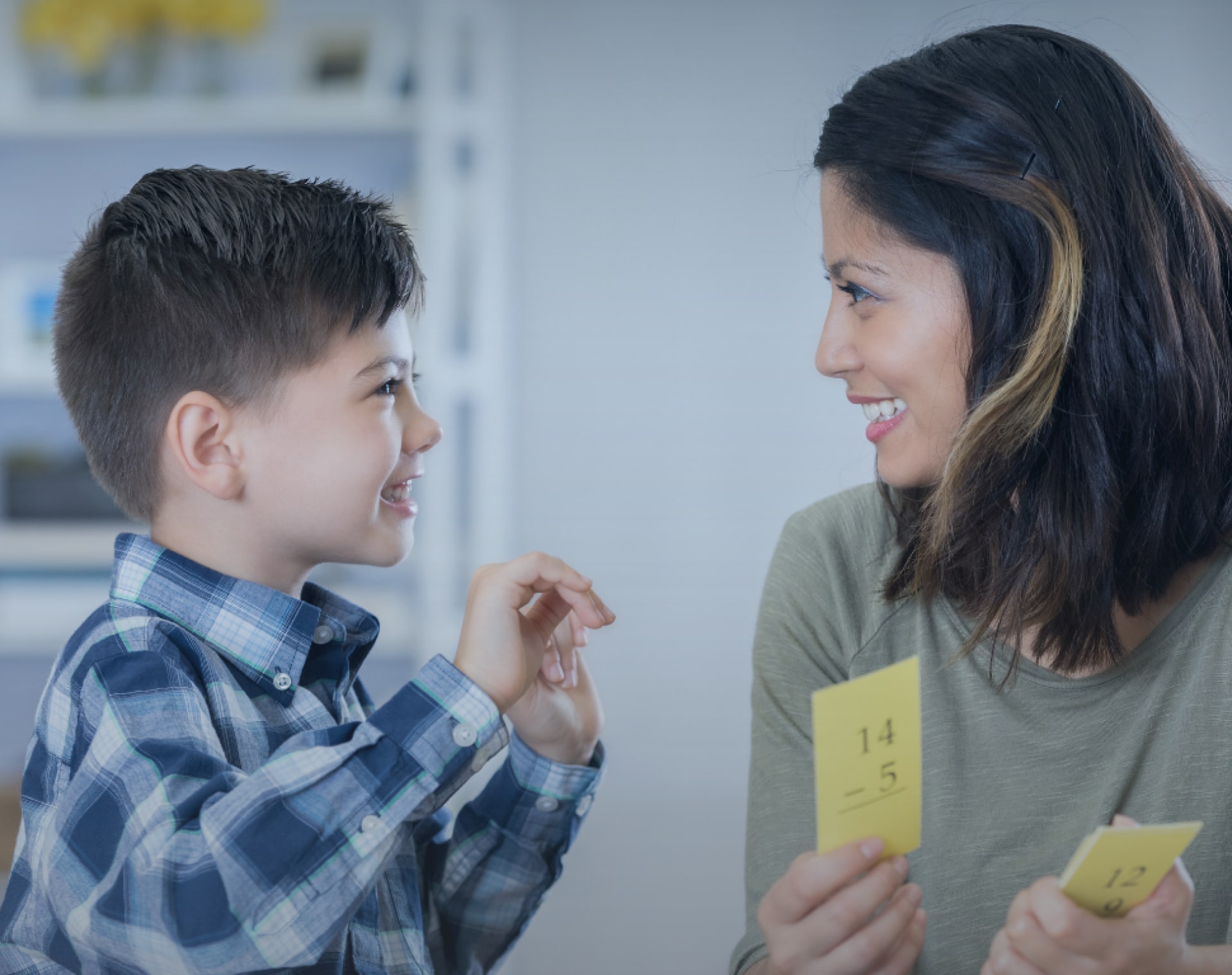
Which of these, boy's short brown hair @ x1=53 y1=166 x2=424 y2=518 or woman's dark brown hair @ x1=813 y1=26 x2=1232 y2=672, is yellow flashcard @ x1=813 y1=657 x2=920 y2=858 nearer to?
woman's dark brown hair @ x1=813 y1=26 x2=1232 y2=672

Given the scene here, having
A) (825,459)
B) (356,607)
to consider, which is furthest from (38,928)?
(825,459)

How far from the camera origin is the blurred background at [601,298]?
2.41m

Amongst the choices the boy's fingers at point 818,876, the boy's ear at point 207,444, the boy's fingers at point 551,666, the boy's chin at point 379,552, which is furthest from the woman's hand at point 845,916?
the boy's ear at point 207,444

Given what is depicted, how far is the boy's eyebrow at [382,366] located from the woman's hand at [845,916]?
51 centimetres

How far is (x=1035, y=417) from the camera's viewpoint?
96 centimetres

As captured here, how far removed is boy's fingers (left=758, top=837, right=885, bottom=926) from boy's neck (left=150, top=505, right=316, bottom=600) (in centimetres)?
47

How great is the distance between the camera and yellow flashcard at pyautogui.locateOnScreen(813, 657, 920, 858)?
62cm

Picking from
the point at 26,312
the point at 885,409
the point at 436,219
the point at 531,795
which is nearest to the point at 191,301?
the point at 531,795

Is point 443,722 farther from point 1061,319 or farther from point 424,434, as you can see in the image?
point 1061,319

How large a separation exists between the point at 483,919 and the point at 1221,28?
2.68 m

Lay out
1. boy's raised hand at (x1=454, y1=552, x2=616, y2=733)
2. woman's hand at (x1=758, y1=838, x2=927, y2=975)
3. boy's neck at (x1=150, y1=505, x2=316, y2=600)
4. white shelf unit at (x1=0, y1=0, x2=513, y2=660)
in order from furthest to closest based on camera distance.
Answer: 1. white shelf unit at (x1=0, y1=0, x2=513, y2=660)
2. boy's neck at (x1=150, y1=505, x2=316, y2=600)
3. boy's raised hand at (x1=454, y1=552, x2=616, y2=733)
4. woman's hand at (x1=758, y1=838, x2=927, y2=975)

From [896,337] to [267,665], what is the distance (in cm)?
60

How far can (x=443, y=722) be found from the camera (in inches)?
30.8

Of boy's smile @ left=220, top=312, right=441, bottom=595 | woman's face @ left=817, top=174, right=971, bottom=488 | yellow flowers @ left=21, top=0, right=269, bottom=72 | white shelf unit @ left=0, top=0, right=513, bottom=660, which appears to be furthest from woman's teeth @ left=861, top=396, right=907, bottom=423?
yellow flowers @ left=21, top=0, right=269, bottom=72
